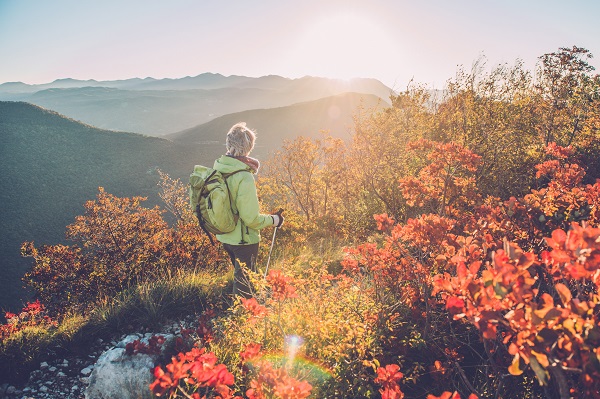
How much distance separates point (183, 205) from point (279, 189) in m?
2.74

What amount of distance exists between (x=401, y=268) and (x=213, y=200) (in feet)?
6.86

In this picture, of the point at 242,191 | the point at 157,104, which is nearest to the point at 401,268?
the point at 242,191

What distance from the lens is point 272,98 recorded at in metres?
150

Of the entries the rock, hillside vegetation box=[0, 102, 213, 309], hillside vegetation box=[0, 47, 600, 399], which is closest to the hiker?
hillside vegetation box=[0, 47, 600, 399]

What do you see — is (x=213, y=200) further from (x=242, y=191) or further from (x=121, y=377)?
(x=121, y=377)

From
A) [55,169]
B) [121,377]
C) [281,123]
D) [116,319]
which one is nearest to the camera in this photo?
[121,377]

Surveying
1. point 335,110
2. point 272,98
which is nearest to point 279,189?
point 335,110

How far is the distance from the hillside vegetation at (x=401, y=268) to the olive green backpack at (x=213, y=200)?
2.31 ft

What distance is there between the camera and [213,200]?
3.24m

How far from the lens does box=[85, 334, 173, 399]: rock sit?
8.57 feet

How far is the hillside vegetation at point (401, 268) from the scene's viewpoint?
125 centimetres

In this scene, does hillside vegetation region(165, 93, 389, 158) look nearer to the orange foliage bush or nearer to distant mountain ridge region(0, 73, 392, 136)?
distant mountain ridge region(0, 73, 392, 136)

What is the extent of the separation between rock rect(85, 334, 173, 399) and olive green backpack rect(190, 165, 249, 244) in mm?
1388

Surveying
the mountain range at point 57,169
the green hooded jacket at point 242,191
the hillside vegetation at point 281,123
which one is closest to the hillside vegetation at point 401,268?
the green hooded jacket at point 242,191
